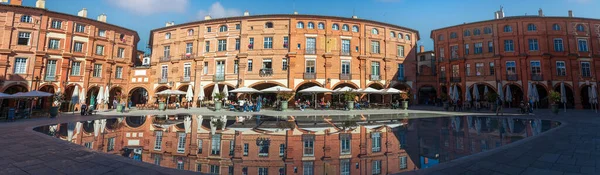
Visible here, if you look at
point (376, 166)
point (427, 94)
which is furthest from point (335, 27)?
point (376, 166)

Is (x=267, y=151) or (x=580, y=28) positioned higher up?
(x=580, y=28)

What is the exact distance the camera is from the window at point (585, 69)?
28395mm

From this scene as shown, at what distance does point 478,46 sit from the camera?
31.5m

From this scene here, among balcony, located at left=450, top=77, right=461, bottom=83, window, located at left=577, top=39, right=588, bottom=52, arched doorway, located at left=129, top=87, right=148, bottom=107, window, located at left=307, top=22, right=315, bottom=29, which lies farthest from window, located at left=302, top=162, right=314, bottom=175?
window, located at left=577, top=39, right=588, bottom=52

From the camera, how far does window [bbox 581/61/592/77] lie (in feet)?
93.2

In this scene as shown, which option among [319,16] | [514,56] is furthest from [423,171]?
[514,56]

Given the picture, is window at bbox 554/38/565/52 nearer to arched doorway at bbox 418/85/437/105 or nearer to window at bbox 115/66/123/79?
arched doorway at bbox 418/85/437/105

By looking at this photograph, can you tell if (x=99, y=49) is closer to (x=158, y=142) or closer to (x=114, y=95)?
(x=114, y=95)

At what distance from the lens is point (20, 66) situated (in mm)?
25500

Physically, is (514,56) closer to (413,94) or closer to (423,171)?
(413,94)

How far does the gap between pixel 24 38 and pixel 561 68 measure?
62746 millimetres

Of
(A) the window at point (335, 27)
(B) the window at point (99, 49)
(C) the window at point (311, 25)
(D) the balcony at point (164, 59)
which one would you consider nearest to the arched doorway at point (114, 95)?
(B) the window at point (99, 49)

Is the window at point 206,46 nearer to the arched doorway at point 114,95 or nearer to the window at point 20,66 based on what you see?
the arched doorway at point 114,95

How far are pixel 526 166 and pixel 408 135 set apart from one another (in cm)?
416
